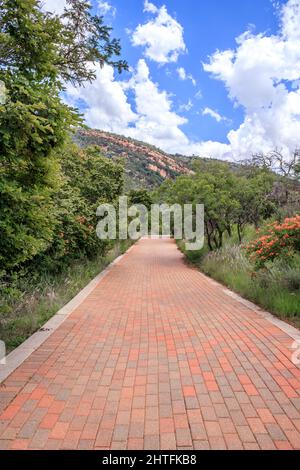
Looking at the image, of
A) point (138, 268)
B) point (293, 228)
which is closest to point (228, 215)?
point (138, 268)

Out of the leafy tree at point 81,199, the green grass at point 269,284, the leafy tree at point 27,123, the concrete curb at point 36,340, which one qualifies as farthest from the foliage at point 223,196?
the leafy tree at point 27,123

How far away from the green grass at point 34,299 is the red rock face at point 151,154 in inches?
1925

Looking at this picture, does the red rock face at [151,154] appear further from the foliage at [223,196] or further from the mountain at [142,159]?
the foliage at [223,196]

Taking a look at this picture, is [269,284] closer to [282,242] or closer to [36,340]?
[282,242]

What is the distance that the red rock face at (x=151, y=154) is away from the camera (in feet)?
195

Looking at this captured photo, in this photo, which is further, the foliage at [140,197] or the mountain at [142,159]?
the mountain at [142,159]

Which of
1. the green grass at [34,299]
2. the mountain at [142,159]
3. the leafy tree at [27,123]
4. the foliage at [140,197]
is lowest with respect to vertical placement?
the green grass at [34,299]

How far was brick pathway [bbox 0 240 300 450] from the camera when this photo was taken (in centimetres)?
257

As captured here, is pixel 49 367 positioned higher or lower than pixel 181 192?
lower

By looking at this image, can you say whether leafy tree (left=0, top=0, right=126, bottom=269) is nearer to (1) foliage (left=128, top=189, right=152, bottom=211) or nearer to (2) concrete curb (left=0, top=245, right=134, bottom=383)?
(2) concrete curb (left=0, top=245, right=134, bottom=383)

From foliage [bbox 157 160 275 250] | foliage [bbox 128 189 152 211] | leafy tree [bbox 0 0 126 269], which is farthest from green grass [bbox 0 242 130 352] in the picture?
foliage [bbox 128 189 152 211]

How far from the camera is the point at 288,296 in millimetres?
5988

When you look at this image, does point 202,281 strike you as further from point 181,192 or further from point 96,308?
point 181,192
